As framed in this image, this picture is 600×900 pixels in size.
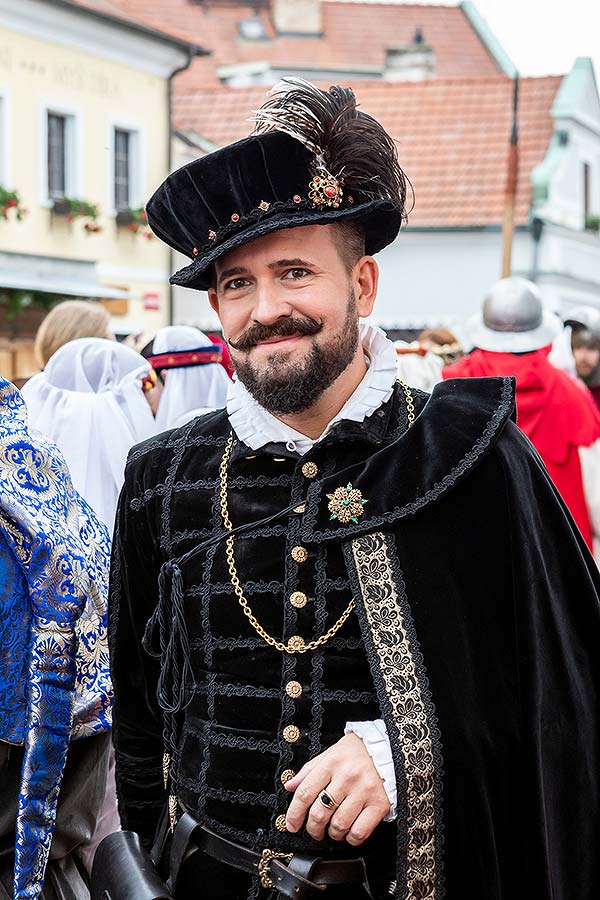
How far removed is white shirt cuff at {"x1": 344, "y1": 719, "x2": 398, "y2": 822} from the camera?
221 centimetres

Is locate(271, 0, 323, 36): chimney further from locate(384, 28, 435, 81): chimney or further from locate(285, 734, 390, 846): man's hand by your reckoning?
locate(285, 734, 390, 846): man's hand

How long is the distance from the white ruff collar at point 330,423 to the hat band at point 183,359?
2.98m

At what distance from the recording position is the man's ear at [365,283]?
2.54m

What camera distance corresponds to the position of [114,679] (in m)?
2.75

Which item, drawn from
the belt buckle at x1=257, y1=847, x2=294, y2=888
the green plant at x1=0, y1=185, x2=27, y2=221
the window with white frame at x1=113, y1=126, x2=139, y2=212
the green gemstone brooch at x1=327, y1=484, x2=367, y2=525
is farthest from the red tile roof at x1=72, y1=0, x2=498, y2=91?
the belt buckle at x1=257, y1=847, x2=294, y2=888

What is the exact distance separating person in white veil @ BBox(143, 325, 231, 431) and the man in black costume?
2.87 m

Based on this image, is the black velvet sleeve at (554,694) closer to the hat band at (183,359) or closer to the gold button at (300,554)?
the gold button at (300,554)

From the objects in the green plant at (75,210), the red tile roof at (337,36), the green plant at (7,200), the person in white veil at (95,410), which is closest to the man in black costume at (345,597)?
the person in white veil at (95,410)

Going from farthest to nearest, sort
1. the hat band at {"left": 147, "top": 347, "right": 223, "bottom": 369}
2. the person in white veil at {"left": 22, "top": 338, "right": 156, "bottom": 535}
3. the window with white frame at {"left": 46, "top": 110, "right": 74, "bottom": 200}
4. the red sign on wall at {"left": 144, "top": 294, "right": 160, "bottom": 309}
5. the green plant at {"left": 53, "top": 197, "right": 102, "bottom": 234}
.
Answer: the red sign on wall at {"left": 144, "top": 294, "right": 160, "bottom": 309} < the window with white frame at {"left": 46, "top": 110, "right": 74, "bottom": 200} < the green plant at {"left": 53, "top": 197, "right": 102, "bottom": 234} < the hat band at {"left": 147, "top": 347, "right": 223, "bottom": 369} < the person in white veil at {"left": 22, "top": 338, "right": 156, "bottom": 535}

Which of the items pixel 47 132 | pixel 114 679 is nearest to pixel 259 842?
pixel 114 679

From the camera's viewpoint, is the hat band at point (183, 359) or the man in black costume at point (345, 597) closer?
the man in black costume at point (345, 597)

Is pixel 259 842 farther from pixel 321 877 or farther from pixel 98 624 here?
pixel 98 624

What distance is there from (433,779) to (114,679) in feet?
2.59

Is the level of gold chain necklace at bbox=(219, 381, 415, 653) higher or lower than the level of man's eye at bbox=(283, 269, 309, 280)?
lower
